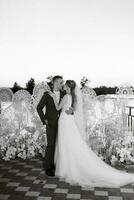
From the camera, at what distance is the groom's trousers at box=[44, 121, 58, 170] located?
5.77 meters

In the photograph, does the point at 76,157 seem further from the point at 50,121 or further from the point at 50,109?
the point at 50,109

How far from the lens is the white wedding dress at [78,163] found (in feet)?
17.2

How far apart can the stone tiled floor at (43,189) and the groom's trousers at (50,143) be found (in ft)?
0.66

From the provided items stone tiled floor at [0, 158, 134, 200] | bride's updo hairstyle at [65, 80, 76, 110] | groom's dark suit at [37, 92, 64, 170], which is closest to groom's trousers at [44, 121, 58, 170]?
groom's dark suit at [37, 92, 64, 170]

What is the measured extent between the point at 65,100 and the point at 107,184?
58.6 inches

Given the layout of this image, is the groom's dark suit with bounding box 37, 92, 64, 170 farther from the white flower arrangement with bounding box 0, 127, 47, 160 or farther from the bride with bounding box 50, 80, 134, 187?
the white flower arrangement with bounding box 0, 127, 47, 160

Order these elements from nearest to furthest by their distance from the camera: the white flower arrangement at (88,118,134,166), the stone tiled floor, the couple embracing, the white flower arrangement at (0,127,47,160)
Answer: the stone tiled floor, the couple embracing, the white flower arrangement at (88,118,134,166), the white flower arrangement at (0,127,47,160)

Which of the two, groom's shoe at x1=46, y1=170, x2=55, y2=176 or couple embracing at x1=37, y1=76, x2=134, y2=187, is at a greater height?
couple embracing at x1=37, y1=76, x2=134, y2=187

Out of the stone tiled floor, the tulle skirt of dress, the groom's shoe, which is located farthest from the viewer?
the groom's shoe

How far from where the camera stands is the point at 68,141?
18.6ft

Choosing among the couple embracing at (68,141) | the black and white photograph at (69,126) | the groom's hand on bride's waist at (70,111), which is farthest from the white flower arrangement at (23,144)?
the groom's hand on bride's waist at (70,111)

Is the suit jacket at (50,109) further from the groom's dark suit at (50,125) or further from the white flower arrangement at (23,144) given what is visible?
the white flower arrangement at (23,144)

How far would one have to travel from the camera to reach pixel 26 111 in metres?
7.25

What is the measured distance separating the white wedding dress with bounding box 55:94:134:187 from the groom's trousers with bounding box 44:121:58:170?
2.8 inches
